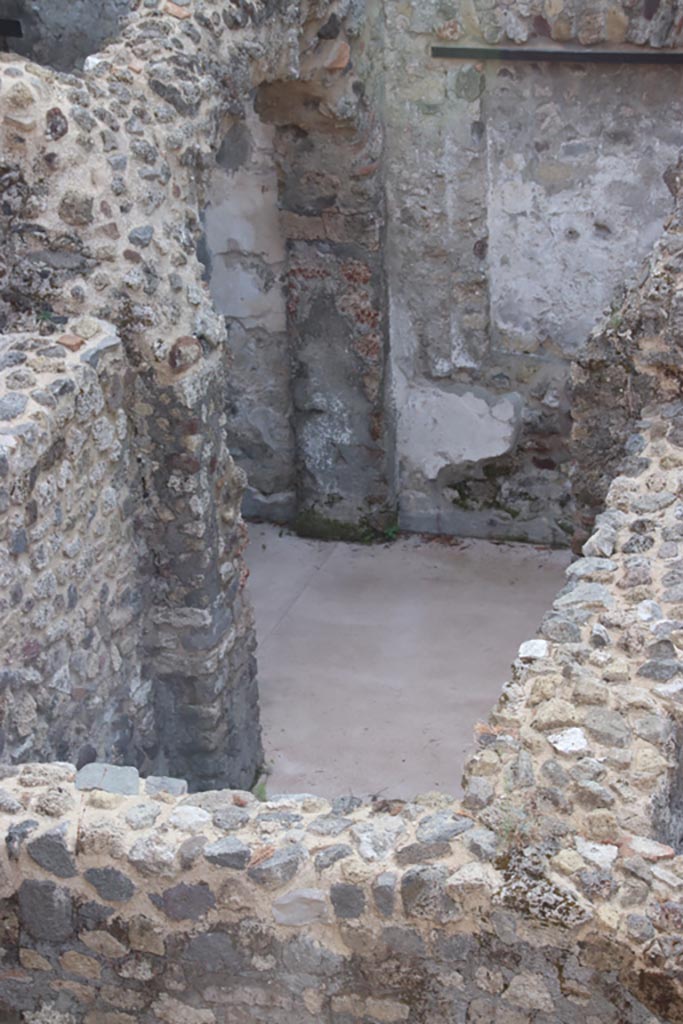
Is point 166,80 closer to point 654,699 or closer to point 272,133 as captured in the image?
point 272,133

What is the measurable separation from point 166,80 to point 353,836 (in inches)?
108

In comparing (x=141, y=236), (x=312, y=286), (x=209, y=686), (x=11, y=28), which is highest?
(x=11, y=28)

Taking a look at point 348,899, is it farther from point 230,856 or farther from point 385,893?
point 230,856

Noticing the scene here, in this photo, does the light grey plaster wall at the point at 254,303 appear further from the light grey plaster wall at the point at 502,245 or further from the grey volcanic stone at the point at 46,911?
the grey volcanic stone at the point at 46,911

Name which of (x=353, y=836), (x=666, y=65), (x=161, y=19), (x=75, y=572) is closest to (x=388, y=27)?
(x=666, y=65)

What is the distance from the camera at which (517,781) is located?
9.79ft

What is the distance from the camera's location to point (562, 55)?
596 centimetres

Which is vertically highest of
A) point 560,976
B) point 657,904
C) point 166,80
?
point 166,80

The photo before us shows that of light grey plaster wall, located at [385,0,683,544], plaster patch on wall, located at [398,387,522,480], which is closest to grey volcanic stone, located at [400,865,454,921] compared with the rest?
light grey plaster wall, located at [385,0,683,544]

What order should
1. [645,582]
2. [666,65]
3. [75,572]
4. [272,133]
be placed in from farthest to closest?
[272,133], [666,65], [75,572], [645,582]

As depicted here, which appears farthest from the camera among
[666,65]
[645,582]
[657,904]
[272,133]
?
[272,133]

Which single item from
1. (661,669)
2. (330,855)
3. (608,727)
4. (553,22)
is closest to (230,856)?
(330,855)

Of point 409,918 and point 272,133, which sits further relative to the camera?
point 272,133

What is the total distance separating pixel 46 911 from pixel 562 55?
4.46 m
